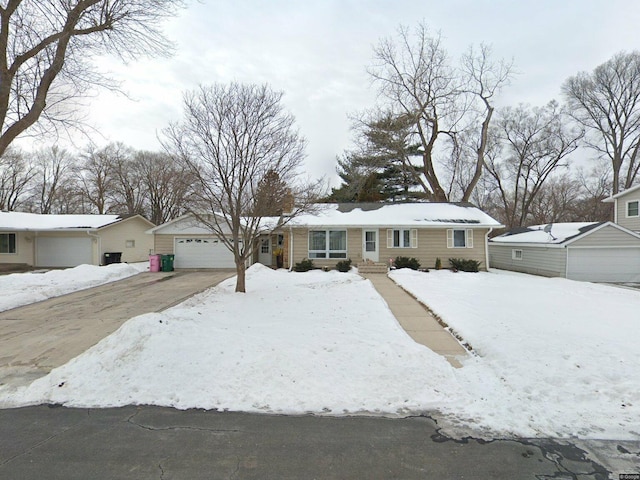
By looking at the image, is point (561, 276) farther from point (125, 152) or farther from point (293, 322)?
point (125, 152)

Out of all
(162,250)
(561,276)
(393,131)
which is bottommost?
(561,276)

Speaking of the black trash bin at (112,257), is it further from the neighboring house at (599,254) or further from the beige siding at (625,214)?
the beige siding at (625,214)

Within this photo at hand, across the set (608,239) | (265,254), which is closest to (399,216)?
(265,254)

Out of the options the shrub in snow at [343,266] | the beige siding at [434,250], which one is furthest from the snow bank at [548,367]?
the beige siding at [434,250]

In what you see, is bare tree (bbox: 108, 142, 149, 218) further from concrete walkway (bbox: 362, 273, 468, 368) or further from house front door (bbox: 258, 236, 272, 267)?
concrete walkway (bbox: 362, 273, 468, 368)

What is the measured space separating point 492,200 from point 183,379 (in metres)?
41.3

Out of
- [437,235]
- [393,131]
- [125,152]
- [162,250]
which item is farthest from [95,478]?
[125,152]

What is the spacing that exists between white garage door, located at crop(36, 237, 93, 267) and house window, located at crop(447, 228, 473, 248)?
21642mm

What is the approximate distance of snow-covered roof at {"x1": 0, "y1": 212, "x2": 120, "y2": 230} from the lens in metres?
19.5

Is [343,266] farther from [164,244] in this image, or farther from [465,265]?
[164,244]

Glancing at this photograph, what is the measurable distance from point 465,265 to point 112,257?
21.2m

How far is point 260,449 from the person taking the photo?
282cm

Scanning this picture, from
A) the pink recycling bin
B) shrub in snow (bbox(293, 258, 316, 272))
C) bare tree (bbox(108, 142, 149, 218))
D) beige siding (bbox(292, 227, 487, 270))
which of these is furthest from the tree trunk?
bare tree (bbox(108, 142, 149, 218))

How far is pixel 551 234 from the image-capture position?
17984mm
